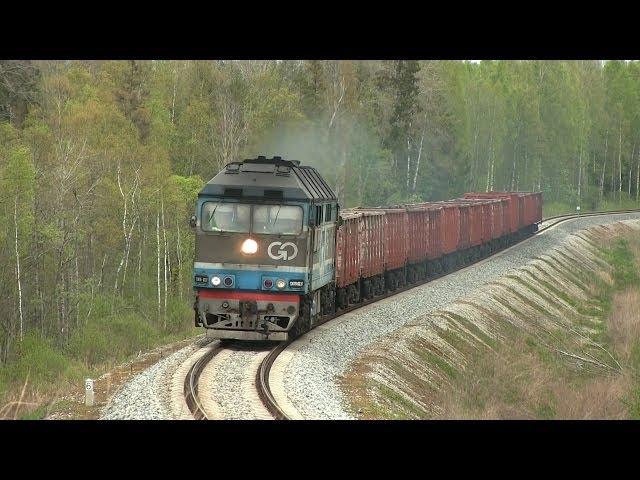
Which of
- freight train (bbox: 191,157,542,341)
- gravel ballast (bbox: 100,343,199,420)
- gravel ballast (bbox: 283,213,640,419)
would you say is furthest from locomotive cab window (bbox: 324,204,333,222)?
gravel ballast (bbox: 100,343,199,420)

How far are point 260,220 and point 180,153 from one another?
1330 inches

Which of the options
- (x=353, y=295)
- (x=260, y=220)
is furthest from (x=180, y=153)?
(x=260, y=220)

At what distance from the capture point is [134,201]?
1657 inches

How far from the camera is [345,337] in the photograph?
2069 cm

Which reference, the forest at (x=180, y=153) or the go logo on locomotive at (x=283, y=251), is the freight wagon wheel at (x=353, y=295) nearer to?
the forest at (x=180, y=153)

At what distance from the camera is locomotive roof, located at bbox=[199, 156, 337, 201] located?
18531 mm

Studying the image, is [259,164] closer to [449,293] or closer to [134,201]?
[449,293]

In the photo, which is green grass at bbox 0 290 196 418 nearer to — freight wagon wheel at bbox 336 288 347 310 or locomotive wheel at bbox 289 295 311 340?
freight wagon wheel at bbox 336 288 347 310

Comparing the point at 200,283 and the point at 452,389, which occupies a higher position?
the point at 200,283

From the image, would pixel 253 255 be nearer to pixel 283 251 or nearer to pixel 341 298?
pixel 283 251

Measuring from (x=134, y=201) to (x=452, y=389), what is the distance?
25.0 m

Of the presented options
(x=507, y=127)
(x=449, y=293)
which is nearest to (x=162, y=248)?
(x=449, y=293)

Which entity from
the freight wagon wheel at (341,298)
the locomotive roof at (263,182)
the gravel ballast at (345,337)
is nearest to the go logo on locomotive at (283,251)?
the locomotive roof at (263,182)

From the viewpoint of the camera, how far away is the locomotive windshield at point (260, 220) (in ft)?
60.7
